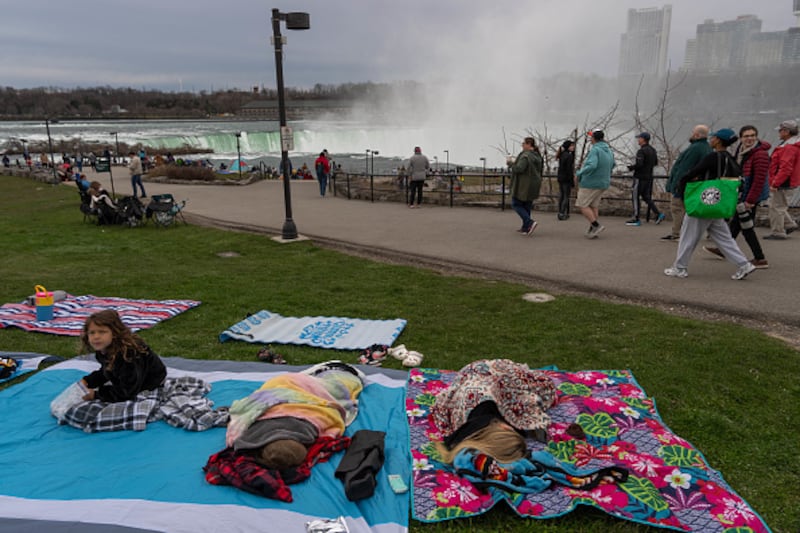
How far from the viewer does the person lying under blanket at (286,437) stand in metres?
3.08

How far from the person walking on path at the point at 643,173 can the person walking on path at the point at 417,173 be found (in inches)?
207

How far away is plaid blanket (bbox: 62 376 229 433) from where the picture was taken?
3.78m

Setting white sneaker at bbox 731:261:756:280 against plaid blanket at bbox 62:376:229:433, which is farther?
white sneaker at bbox 731:261:756:280

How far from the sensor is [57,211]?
54.6 ft

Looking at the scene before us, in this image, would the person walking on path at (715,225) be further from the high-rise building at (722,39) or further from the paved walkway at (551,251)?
the high-rise building at (722,39)

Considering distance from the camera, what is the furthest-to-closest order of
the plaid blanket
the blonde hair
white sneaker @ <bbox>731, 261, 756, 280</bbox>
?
white sneaker @ <bbox>731, 261, 756, 280</bbox> → the plaid blanket → the blonde hair

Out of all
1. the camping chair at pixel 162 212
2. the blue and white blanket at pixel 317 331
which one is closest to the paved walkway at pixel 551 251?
the camping chair at pixel 162 212

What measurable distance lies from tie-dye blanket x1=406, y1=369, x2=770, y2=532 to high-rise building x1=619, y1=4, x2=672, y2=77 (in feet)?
88.7

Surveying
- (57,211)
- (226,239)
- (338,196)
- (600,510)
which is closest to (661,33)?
(338,196)

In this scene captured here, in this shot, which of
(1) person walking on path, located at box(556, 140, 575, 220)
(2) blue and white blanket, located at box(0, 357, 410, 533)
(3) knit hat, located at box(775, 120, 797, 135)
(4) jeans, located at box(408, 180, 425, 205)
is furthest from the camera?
(4) jeans, located at box(408, 180, 425, 205)

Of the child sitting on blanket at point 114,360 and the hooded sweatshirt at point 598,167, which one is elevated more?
the hooded sweatshirt at point 598,167

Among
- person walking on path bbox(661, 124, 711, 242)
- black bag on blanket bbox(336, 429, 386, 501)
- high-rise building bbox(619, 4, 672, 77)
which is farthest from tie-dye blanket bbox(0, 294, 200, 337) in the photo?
high-rise building bbox(619, 4, 672, 77)

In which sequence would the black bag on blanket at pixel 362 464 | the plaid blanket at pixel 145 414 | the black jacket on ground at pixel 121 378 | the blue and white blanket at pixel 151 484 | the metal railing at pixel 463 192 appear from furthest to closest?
the metal railing at pixel 463 192 → the black jacket on ground at pixel 121 378 → the plaid blanket at pixel 145 414 → the black bag on blanket at pixel 362 464 → the blue and white blanket at pixel 151 484

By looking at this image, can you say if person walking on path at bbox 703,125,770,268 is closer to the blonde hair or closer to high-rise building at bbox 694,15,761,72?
the blonde hair
